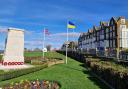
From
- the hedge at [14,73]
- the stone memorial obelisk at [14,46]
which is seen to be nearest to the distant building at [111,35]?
the stone memorial obelisk at [14,46]

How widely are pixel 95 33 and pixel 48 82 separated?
83.8 meters

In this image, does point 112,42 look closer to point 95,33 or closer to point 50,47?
point 95,33

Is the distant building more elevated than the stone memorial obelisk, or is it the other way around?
the distant building

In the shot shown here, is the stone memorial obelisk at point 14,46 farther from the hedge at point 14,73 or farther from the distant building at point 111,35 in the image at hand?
the distant building at point 111,35

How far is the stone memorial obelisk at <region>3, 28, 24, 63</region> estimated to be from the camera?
27719mm

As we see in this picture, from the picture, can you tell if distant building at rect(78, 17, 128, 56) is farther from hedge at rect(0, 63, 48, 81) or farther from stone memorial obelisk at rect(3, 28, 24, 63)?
hedge at rect(0, 63, 48, 81)

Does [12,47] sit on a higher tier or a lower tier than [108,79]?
higher

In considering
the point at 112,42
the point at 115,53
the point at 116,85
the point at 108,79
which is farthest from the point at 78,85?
the point at 112,42

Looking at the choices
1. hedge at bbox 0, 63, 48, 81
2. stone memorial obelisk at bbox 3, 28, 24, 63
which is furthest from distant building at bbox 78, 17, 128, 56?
hedge at bbox 0, 63, 48, 81

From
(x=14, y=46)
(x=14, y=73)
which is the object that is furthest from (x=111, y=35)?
(x=14, y=73)

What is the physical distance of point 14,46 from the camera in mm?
28156

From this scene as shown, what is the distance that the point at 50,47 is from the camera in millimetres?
102812

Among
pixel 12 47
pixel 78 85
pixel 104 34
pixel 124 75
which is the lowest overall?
pixel 78 85

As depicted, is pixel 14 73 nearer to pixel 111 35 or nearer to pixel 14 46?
pixel 14 46
